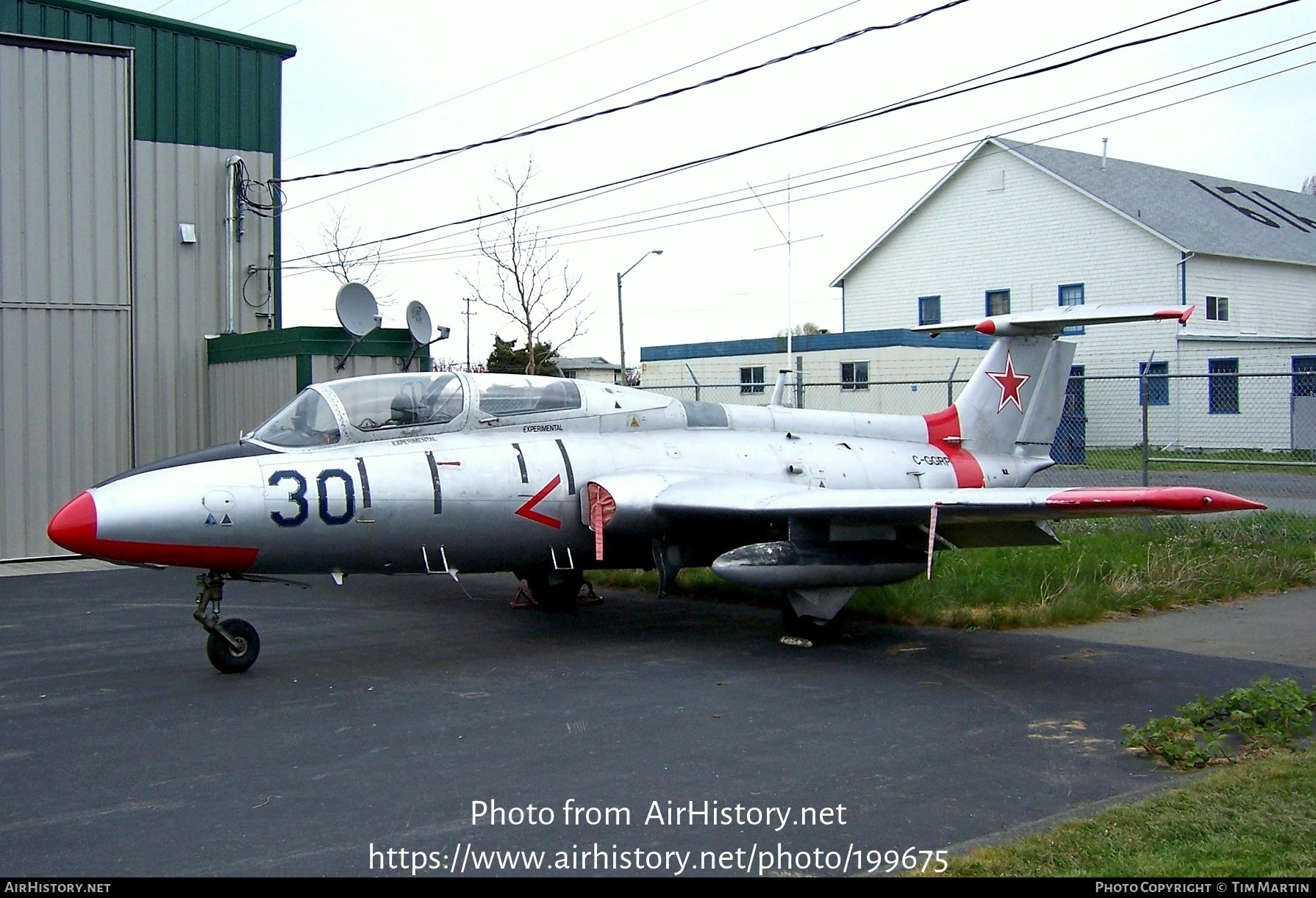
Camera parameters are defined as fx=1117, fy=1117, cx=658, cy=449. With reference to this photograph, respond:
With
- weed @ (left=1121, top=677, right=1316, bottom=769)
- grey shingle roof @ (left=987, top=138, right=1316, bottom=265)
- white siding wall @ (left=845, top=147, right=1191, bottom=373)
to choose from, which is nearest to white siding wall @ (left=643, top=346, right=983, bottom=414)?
white siding wall @ (left=845, top=147, right=1191, bottom=373)

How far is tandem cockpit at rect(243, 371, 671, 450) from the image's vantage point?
9.23 m

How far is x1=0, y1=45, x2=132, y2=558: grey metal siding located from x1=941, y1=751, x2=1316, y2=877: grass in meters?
15.8

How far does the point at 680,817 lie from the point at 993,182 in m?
35.3

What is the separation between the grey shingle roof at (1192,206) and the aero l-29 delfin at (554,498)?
2538 centimetres

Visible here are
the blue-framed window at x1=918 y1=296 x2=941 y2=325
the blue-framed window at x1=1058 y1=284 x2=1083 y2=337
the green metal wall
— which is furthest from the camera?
the blue-framed window at x1=918 y1=296 x2=941 y2=325

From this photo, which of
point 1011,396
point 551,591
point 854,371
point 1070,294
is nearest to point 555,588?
point 551,591

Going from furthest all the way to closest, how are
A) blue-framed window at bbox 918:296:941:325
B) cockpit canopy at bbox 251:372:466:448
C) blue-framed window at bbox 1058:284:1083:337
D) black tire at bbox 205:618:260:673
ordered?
blue-framed window at bbox 918:296:941:325 < blue-framed window at bbox 1058:284:1083:337 < cockpit canopy at bbox 251:372:466:448 < black tire at bbox 205:618:260:673

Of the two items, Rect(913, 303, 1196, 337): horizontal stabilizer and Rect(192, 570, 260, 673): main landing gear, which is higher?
Rect(913, 303, 1196, 337): horizontal stabilizer

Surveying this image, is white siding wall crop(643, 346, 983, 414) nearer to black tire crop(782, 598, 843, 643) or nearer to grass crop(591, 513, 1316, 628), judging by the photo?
grass crop(591, 513, 1316, 628)

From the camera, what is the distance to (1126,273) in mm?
33781

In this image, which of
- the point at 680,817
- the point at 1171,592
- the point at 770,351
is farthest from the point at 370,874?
the point at 770,351

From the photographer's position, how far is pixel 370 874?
15.5 feet

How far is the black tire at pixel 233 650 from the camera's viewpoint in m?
8.76
